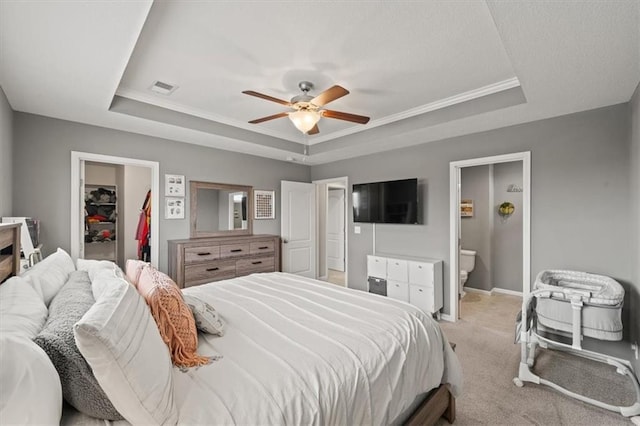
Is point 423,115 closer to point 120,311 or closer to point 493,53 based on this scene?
point 493,53

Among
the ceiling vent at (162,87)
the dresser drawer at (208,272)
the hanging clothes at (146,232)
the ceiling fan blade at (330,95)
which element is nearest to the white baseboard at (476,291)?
the dresser drawer at (208,272)

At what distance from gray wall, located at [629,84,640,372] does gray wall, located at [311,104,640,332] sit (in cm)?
11

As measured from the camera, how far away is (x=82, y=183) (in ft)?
10.8

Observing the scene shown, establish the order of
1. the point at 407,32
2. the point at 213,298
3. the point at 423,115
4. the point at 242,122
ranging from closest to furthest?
the point at 407,32 < the point at 213,298 < the point at 423,115 < the point at 242,122

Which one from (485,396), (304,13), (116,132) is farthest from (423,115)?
(116,132)

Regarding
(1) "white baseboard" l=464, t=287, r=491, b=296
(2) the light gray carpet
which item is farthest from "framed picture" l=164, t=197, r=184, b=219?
(1) "white baseboard" l=464, t=287, r=491, b=296

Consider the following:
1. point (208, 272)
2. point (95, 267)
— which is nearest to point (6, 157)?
point (95, 267)

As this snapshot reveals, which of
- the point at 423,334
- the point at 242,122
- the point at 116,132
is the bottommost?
the point at 423,334

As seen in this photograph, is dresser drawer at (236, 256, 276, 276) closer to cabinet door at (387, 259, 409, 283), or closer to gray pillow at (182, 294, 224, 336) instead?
cabinet door at (387, 259, 409, 283)

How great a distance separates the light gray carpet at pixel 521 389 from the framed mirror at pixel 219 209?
10.9 ft

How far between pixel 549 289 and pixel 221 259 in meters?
3.62

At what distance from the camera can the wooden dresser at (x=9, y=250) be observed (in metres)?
1.38

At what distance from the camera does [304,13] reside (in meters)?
1.80

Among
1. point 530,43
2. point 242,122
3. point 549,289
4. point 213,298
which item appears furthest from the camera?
point 242,122
